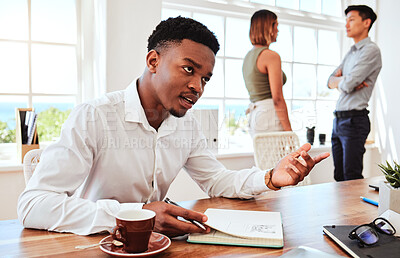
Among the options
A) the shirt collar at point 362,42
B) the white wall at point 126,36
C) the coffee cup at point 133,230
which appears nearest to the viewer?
the coffee cup at point 133,230

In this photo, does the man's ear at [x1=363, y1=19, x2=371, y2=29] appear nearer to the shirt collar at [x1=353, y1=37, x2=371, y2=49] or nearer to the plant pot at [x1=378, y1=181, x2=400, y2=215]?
the shirt collar at [x1=353, y1=37, x2=371, y2=49]

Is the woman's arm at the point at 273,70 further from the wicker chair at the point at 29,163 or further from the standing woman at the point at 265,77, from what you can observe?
the wicker chair at the point at 29,163

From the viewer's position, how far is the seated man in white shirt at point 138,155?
1.02m

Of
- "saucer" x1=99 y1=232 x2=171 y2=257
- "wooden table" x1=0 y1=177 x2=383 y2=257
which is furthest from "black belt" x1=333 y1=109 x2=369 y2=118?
"saucer" x1=99 y1=232 x2=171 y2=257

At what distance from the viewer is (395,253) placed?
2.83ft

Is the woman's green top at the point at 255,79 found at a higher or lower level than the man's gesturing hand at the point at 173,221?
higher

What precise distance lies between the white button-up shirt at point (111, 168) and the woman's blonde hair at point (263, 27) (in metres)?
1.34

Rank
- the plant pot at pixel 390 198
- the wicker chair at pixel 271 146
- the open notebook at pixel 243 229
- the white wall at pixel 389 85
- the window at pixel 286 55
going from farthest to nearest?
the white wall at pixel 389 85
the window at pixel 286 55
the wicker chair at pixel 271 146
the plant pot at pixel 390 198
the open notebook at pixel 243 229

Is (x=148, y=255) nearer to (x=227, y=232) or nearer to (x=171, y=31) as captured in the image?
(x=227, y=232)

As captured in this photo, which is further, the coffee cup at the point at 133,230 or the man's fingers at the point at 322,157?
the man's fingers at the point at 322,157

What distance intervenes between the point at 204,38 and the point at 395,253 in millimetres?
889

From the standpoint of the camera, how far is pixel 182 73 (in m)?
1.27

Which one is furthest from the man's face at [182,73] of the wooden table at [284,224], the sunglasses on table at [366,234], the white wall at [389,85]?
the white wall at [389,85]

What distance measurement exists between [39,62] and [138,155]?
175 centimetres
